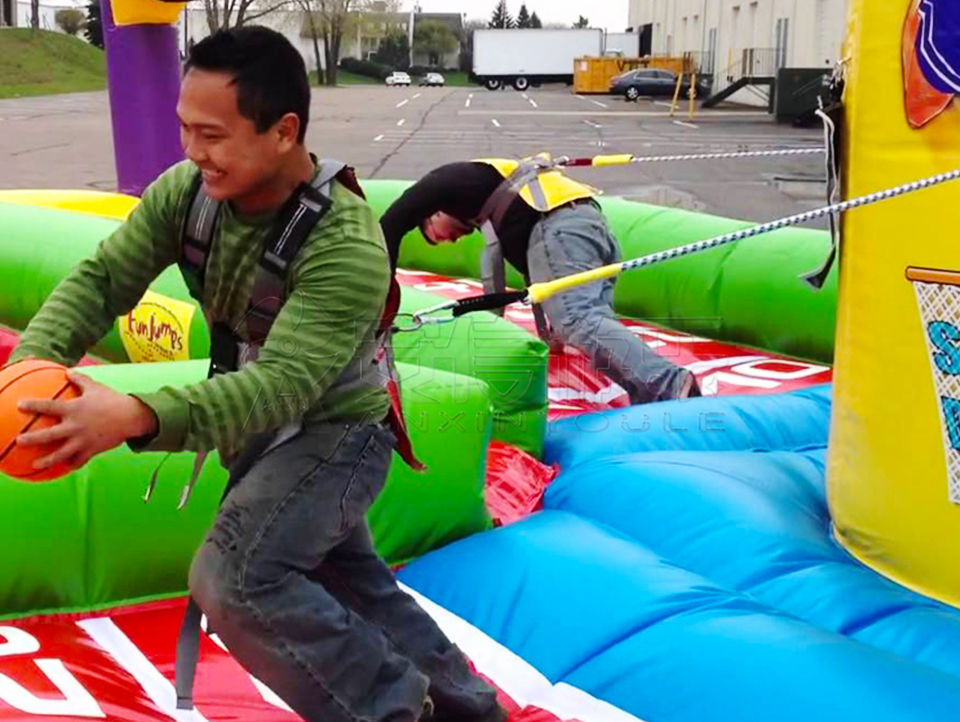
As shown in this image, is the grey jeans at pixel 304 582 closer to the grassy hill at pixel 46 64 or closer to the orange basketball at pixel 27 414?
the orange basketball at pixel 27 414

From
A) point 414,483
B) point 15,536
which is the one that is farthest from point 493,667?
point 15,536

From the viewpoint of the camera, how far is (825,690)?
75.7 inches

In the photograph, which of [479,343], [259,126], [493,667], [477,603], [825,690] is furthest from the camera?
[479,343]

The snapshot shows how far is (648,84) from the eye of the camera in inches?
1347

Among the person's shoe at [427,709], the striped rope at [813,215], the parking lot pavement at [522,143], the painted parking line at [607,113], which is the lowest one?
the painted parking line at [607,113]

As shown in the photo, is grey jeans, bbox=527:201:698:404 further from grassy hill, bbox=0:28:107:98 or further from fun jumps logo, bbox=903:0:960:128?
grassy hill, bbox=0:28:107:98

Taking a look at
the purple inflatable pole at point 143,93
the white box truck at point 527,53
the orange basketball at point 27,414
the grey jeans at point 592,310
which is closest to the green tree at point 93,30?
the white box truck at point 527,53

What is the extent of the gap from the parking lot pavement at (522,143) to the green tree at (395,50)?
121 feet

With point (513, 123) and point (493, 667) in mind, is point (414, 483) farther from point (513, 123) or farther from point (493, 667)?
point (513, 123)

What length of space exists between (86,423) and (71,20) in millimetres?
64241

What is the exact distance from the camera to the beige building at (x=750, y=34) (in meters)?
24.9

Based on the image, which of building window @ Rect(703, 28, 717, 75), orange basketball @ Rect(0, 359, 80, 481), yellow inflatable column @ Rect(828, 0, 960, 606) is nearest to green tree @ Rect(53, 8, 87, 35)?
building window @ Rect(703, 28, 717, 75)

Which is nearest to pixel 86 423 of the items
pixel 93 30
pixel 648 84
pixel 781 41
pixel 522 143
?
pixel 522 143

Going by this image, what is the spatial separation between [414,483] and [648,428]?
88 cm
